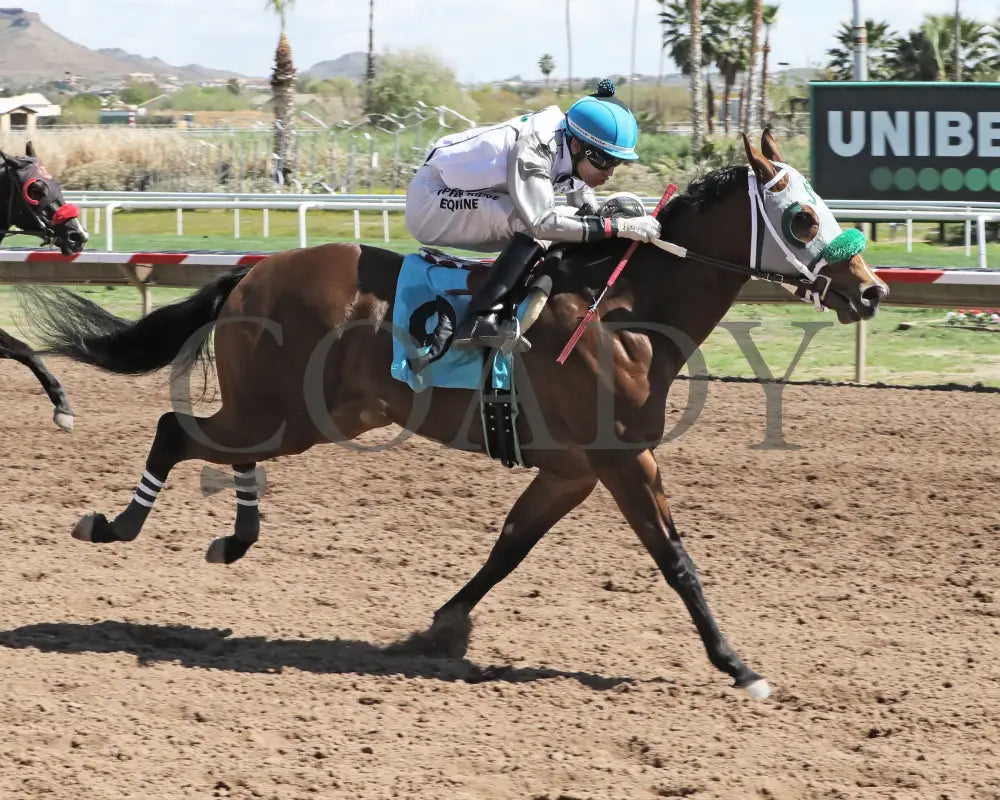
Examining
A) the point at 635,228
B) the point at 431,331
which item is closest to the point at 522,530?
the point at 431,331

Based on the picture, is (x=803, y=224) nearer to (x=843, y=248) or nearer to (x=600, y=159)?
(x=843, y=248)

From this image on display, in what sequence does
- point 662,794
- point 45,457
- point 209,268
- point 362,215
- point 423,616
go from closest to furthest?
point 662,794 → point 423,616 → point 45,457 → point 209,268 → point 362,215

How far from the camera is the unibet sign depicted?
536 inches

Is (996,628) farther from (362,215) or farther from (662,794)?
(362,215)

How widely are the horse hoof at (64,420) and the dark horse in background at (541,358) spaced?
8.40ft

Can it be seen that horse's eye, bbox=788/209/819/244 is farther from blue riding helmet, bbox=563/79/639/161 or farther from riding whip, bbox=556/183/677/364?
blue riding helmet, bbox=563/79/639/161

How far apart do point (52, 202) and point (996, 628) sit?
6729 mm

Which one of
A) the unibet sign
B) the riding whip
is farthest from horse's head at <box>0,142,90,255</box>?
the unibet sign

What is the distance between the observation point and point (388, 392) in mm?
5223

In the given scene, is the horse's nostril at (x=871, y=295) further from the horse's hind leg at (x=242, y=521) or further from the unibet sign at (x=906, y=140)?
the unibet sign at (x=906, y=140)

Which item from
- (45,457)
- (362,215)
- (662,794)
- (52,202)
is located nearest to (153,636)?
(662,794)

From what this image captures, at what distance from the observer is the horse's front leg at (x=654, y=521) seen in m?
4.76

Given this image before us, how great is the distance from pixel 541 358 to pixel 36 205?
210 inches

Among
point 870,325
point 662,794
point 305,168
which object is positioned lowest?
point 662,794
